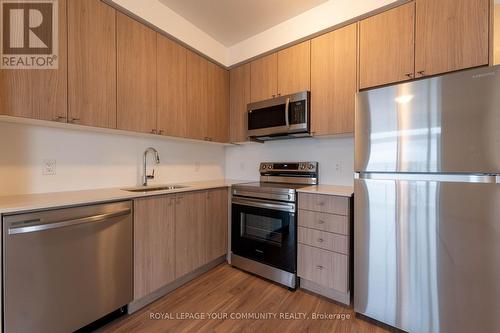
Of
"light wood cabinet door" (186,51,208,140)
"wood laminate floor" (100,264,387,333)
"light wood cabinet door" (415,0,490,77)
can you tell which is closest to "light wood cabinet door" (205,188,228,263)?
"wood laminate floor" (100,264,387,333)

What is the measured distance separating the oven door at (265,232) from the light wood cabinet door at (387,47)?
4.45ft

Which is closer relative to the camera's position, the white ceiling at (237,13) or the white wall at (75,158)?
the white wall at (75,158)

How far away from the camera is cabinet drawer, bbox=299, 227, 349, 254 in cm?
177

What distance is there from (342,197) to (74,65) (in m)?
2.26

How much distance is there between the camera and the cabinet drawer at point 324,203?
1.77 meters

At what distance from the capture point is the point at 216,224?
240 centimetres

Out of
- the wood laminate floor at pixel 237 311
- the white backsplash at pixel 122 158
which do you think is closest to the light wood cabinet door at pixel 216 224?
the wood laminate floor at pixel 237 311

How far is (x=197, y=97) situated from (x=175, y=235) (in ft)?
5.05

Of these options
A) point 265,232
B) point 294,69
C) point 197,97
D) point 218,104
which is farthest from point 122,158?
point 294,69

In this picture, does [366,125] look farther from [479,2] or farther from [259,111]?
[259,111]

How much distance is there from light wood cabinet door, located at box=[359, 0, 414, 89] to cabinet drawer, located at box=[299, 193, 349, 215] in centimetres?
102

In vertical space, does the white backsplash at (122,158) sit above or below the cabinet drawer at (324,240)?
above

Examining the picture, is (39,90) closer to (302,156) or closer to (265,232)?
(265,232)

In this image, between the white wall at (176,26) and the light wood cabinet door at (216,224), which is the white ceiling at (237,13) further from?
the light wood cabinet door at (216,224)
